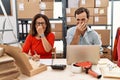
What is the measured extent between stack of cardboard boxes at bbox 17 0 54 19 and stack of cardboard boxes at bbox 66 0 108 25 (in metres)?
0.38

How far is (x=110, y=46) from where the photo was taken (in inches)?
150

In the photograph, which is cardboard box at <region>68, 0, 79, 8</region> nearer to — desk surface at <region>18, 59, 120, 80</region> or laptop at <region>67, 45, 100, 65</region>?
laptop at <region>67, 45, 100, 65</region>

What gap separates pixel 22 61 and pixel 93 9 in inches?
99.0

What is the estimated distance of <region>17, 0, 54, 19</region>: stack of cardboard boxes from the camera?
3504mm

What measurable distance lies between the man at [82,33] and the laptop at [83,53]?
59 cm

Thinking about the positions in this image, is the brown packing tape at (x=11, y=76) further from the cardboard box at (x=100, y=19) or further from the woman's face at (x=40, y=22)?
the cardboard box at (x=100, y=19)

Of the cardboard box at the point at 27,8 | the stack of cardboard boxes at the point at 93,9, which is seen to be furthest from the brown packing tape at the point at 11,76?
the stack of cardboard boxes at the point at 93,9

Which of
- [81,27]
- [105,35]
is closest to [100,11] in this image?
[105,35]

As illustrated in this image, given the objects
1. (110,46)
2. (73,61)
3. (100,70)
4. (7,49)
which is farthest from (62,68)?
(110,46)

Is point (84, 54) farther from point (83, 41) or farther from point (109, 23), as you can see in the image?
point (109, 23)

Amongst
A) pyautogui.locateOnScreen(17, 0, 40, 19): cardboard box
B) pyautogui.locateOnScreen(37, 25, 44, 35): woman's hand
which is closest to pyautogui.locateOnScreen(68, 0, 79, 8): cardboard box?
pyautogui.locateOnScreen(17, 0, 40, 19): cardboard box

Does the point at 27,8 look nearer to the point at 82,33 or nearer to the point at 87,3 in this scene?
the point at 87,3

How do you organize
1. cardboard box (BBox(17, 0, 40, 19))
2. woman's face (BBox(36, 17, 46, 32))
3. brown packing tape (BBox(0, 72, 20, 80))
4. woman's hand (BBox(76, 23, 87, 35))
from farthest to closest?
cardboard box (BBox(17, 0, 40, 19))
woman's face (BBox(36, 17, 46, 32))
woman's hand (BBox(76, 23, 87, 35))
brown packing tape (BBox(0, 72, 20, 80))

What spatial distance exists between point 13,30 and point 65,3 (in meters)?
1.23
